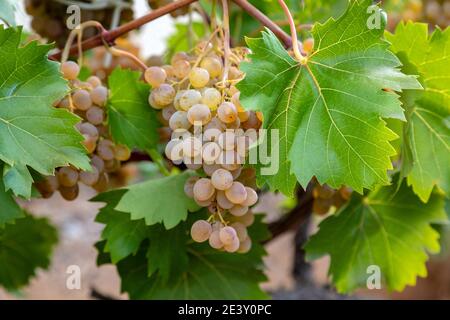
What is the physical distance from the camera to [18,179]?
2.24ft

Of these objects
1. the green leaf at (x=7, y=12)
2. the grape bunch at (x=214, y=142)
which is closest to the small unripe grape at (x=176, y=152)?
the grape bunch at (x=214, y=142)

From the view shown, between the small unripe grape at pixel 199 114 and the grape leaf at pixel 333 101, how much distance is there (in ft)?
0.18

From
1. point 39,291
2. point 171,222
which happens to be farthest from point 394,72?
point 39,291

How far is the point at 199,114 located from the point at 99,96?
176 mm

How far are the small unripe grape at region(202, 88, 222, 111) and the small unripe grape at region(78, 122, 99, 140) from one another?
6.6 inches

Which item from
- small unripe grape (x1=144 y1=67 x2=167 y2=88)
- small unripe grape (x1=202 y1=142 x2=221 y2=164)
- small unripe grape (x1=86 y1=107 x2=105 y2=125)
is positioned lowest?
small unripe grape (x1=202 y1=142 x2=221 y2=164)

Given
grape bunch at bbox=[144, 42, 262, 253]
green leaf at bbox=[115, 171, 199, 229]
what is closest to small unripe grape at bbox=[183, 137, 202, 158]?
grape bunch at bbox=[144, 42, 262, 253]

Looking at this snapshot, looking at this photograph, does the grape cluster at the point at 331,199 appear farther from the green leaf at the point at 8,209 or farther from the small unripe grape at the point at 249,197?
the green leaf at the point at 8,209

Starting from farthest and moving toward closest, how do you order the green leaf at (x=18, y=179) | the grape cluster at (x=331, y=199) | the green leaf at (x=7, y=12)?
the grape cluster at (x=331, y=199) → the green leaf at (x=7, y=12) → the green leaf at (x=18, y=179)

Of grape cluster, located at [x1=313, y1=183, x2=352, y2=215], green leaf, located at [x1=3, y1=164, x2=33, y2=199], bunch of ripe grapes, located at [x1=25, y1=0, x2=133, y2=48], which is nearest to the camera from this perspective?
green leaf, located at [x1=3, y1=164, x2=33, y2=199]

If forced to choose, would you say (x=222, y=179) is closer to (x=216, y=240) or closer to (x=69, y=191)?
(x=216, y=240)

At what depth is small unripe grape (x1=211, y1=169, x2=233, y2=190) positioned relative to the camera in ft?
2.29

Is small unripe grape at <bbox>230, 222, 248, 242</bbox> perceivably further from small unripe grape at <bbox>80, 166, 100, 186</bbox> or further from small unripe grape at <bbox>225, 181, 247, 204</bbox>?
small unripe grape at <bbox>80, 166, 100, 186</bbox>

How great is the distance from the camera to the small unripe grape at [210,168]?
28.2 inches
